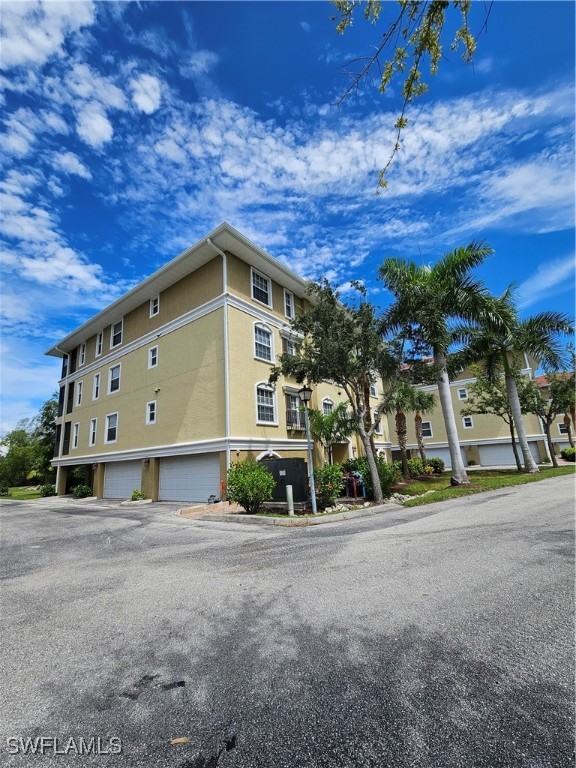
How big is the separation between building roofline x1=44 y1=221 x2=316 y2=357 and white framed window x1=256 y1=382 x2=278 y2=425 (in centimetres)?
598

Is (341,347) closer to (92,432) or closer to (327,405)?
(327,405)

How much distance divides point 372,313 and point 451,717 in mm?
13037

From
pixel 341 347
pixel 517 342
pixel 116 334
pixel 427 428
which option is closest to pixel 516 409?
pixel 517 342

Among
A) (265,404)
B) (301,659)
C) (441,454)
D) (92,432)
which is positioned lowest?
(301,659)

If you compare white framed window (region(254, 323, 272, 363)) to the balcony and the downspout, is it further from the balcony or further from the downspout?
the balcony

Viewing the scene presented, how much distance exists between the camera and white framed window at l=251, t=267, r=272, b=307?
1956 cm

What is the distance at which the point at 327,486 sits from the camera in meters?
13.5


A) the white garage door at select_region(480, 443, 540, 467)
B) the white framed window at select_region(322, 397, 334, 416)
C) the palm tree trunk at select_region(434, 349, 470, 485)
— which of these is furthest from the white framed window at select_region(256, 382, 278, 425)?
the white garage door at select_region(480, 443, 540, 467)

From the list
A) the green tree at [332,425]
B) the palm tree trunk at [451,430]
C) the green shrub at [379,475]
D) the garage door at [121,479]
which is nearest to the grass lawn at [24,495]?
the garage door at [121,479]

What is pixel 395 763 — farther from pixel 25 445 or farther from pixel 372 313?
pixel 25 445

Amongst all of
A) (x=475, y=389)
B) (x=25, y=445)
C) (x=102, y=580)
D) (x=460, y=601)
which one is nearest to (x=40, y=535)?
(x=102, y=580)

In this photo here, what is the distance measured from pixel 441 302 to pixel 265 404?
10.00 meters

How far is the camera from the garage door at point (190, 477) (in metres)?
16.5

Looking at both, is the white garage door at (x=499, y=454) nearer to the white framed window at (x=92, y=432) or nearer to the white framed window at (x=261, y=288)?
the white framed window at (x=261, y=288)
